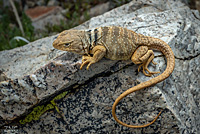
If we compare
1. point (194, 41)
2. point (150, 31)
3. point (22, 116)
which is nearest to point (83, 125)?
point (22, 116)

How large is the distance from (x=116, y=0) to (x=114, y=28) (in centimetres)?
368

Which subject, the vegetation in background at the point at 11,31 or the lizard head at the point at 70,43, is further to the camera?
the vegetation in background at the point at 11,31

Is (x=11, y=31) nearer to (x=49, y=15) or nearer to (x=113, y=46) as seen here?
(x=49, y=15)

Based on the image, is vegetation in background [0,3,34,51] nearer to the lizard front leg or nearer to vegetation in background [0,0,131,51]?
vegetation in background [0,0,131,51]

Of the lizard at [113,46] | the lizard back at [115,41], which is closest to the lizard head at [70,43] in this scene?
the lizard at [113,46]

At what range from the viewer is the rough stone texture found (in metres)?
3.22

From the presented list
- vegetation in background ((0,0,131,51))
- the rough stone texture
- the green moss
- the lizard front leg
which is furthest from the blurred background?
the lizard front leg

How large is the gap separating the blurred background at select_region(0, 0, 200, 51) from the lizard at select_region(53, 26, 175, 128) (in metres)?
3.27

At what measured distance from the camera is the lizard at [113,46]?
10.2 ft

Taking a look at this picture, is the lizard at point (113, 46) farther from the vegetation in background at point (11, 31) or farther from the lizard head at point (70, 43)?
the vegetation in background at point (11, 31)

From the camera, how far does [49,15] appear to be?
759 centimetres

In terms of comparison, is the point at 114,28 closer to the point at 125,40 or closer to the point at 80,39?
the point at 125,40

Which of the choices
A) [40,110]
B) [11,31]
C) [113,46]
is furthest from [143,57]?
[11,31]

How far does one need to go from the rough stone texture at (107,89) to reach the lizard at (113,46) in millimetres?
161
